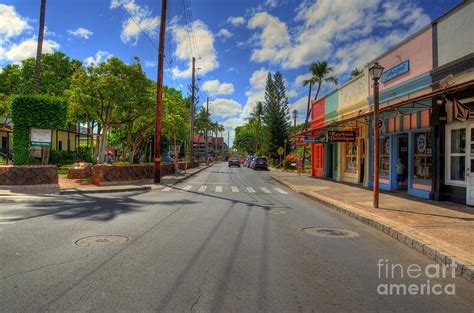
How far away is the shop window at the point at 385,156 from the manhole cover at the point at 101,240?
13889 millimetres

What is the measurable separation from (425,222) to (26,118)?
16.4 metres

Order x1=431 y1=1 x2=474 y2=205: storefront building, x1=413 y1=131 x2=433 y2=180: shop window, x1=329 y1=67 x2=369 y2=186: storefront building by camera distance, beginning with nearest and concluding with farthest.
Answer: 1. x1=431 y1=1 x2=474 y2=205: storefront building
2. x1=413 y1=131 x2=433 y2=180: shop window
3. x1=329 y1=67 x2=369 y2=186: storefront building

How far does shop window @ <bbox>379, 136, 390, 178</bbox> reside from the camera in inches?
721

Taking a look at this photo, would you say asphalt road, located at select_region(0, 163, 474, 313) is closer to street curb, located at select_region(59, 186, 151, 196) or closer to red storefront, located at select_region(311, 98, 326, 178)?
street curb, located at select_region(59, 186, 151, 196)

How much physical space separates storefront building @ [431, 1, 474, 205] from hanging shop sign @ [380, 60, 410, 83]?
2129 mm

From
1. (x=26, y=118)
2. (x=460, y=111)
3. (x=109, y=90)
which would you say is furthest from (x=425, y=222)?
(x=109, y=90)

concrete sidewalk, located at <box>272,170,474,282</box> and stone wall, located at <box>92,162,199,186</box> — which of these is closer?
concrete sidewalk, located at <box>272,170,474,282</box>

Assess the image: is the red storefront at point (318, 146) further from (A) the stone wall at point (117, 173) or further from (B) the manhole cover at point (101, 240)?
(B) the manhole cover at point (101, 240)

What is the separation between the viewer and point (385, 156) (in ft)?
61.4

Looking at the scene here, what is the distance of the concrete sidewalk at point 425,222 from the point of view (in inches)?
255

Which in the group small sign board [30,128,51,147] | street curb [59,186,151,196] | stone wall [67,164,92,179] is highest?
small sign board [30,128,51,147]

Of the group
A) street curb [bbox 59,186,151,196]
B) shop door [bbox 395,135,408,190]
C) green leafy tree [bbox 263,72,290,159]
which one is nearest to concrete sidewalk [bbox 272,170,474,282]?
shop door [bbox 395,135,408,190]

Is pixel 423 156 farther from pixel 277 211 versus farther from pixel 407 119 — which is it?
pixel 277 211

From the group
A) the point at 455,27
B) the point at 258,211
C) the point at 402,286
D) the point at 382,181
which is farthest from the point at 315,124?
the point at 402,286
